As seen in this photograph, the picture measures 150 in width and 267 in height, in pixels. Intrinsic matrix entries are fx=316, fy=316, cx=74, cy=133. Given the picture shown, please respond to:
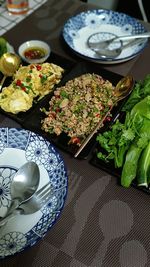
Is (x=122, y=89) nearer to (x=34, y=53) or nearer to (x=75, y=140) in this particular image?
(x=75, y=140)

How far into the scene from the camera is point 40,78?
1078mm

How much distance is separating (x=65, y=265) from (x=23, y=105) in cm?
50

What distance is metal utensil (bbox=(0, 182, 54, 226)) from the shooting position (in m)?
0.75

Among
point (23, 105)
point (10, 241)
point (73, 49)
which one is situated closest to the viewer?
point (10, 241)

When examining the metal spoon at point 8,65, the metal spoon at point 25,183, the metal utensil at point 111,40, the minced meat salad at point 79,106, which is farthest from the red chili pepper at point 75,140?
the metal utensil at point 111,40

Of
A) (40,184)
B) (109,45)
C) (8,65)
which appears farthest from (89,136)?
(109,45)

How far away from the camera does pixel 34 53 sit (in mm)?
1225

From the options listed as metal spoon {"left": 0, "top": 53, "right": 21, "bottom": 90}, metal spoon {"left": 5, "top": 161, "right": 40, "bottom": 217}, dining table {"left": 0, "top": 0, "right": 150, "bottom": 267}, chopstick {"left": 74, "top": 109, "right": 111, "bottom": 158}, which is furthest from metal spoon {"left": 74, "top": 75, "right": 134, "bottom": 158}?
metal spoon {"left": 0, "top": 53, "right": 21, "bottom": 90}

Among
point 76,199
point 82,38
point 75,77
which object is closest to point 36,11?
point 82,38

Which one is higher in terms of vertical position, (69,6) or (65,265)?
(69,6)

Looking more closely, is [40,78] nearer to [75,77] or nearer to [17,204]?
[75,77]

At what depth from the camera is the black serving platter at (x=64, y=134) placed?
0.90m

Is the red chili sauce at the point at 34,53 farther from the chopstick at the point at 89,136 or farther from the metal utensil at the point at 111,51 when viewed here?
the chopstick at the point at 89,136

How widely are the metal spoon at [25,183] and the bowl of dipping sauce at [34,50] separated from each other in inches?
A: 20.5
